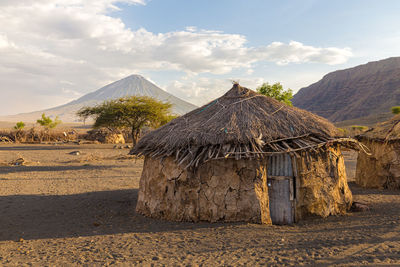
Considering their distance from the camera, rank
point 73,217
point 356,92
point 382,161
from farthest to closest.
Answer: point 356,92 < point 382,161 < point 73,217

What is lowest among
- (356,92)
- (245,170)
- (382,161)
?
(382,161)

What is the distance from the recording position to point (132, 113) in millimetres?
24000

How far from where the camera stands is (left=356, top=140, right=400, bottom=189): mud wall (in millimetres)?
10898

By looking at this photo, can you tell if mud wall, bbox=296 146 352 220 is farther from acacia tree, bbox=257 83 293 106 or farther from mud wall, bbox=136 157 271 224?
acacia tree, bbox=257 83 293 106

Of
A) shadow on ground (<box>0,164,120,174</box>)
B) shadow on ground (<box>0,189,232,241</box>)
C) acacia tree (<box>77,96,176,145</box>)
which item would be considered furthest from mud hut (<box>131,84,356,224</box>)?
acacia tree (<box>77,96,176,145</box>)

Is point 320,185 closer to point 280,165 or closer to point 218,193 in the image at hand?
point 280,165

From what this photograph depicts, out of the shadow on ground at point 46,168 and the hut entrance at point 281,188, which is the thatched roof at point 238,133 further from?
the shadow on ground at point 46,168

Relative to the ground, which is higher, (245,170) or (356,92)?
(356,92)

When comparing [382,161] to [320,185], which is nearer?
[320,185]

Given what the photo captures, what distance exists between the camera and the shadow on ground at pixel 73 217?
22.1 ft

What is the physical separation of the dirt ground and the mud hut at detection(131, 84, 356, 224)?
369 mm

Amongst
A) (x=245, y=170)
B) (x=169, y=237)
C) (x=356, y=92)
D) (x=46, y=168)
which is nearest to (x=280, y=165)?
(x=245, y=170)

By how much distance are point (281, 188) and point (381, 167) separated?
6317mm

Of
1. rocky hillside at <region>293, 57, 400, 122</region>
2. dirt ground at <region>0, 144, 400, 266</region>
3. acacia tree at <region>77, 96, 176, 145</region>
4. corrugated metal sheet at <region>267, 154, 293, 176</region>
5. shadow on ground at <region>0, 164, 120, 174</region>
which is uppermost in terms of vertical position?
rocky hillside at <region>293, 57, 400, 122</region>
